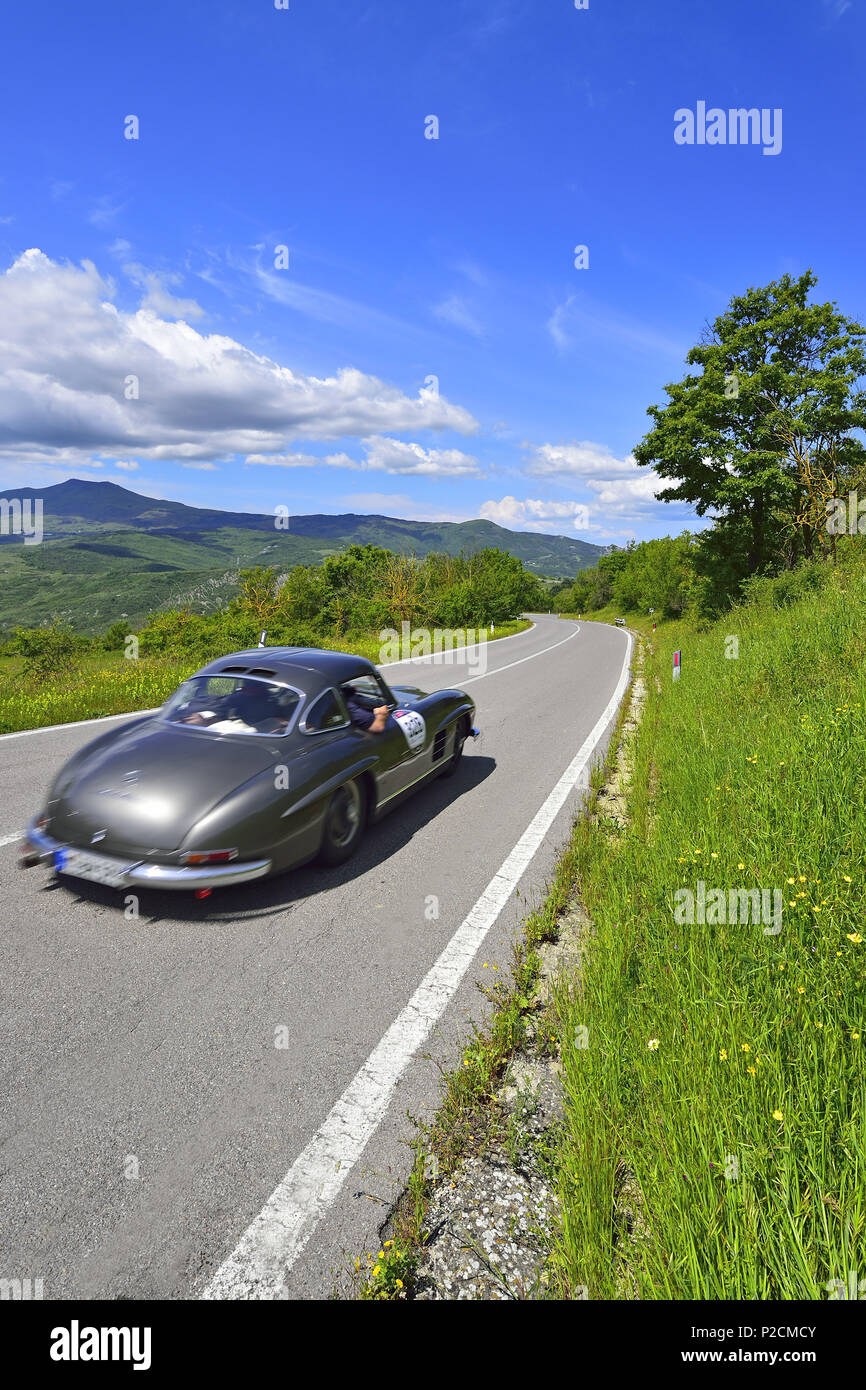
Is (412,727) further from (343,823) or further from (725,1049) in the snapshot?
(725,1049)

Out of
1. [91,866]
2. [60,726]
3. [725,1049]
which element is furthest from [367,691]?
A: [60,726]

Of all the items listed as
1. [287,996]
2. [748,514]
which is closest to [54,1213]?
[287,996]

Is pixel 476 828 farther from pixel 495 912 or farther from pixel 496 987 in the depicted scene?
pixel 496 987

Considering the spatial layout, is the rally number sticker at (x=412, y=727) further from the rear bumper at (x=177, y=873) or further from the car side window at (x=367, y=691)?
the rear bumper at (x=177, y=873)

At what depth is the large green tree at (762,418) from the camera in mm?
17703


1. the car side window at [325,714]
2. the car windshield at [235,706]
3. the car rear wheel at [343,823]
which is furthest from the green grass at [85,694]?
the car rear wheel at [343,823]

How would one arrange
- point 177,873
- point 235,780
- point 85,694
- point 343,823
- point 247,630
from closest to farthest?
point 177,873
point 235,780
point 343,823
point 85,694
point 247,630

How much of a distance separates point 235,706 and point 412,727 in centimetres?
152

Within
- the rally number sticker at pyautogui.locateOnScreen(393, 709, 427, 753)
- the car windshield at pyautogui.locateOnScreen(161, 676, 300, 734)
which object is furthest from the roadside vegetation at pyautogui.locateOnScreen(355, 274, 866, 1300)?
the car windshield at pyautogui.locateOnScreen(161, 676, 300, 734)

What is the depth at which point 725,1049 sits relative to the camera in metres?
2.21

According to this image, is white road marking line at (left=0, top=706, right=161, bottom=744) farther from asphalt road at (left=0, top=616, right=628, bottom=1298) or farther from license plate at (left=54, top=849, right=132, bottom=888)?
license plate at (left=54, top=849, right=132, bottom=888)

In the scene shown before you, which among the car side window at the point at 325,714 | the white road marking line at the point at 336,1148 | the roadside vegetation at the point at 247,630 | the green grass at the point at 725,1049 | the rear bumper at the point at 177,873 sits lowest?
the white road marking line at the point at 336,1148

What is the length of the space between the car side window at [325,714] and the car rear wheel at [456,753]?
1.79 metres

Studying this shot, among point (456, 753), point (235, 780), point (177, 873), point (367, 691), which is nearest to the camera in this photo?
point (177, 873)
